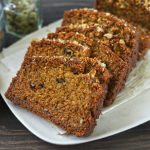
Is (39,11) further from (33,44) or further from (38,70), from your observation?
(38,70)

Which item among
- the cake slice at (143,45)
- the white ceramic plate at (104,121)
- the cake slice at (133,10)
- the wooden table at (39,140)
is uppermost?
the cake slice at (133,10)

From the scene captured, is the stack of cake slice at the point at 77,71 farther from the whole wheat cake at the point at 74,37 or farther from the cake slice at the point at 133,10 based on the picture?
the cake slice at the point at 133,10

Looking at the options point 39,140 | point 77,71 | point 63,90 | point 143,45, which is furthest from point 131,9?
point 39,140

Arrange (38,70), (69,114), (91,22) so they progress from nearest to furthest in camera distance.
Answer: (69,114), (38,70), (91,22)

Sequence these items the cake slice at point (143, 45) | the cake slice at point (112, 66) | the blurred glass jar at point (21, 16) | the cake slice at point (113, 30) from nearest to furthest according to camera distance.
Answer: the cake slice at point (112, 66) < the cake slice at point (113, 30) < the cake slice at point (143, 45) < the blurred glass jar at point (21, 16)

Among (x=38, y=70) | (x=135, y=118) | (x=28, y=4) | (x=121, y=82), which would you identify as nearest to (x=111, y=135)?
(x=135, y=118)

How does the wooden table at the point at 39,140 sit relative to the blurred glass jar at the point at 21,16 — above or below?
below

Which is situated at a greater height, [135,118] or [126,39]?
[126,39]

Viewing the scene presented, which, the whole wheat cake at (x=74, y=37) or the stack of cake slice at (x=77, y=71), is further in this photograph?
the whole wheat cake at (x=74, y=37)

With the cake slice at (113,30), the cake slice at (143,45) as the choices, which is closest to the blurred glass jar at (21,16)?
the cake slice at (113,30)
